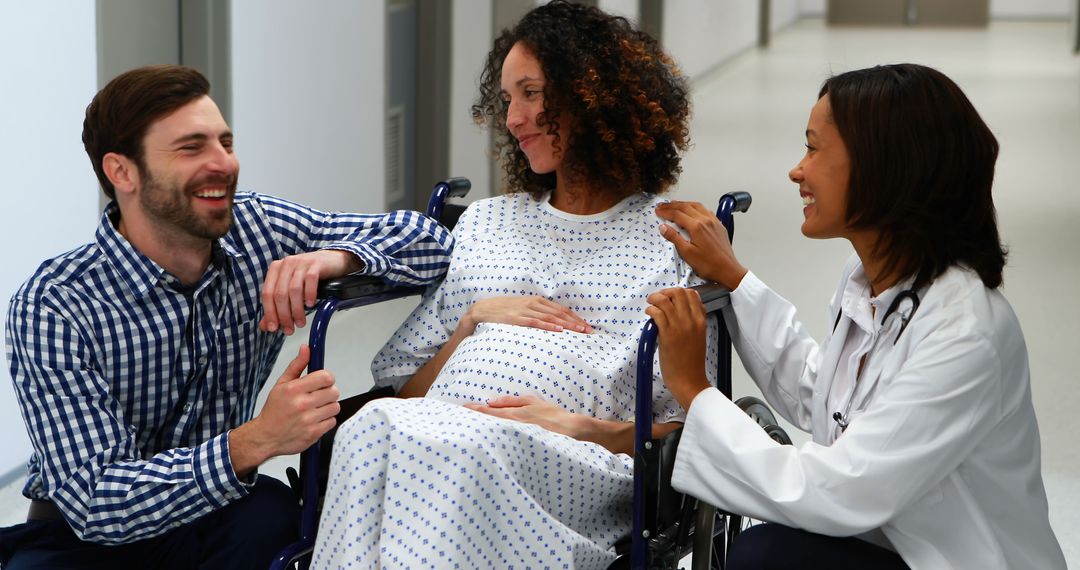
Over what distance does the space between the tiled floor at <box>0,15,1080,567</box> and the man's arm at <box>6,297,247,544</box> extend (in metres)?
1.31

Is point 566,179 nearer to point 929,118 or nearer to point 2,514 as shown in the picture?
point 929,118

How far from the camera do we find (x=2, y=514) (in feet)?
9.77

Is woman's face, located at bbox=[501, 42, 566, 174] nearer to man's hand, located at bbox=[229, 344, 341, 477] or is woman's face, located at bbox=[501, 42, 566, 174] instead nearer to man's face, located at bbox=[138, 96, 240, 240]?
man's face, located at bbox=[138, 96, 240, 240]

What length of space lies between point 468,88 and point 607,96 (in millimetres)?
3758

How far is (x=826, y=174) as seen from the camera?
182 cm

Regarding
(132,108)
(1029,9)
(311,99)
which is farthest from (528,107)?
(1029,9)

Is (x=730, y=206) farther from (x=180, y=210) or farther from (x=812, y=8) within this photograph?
(x=812, y=8)

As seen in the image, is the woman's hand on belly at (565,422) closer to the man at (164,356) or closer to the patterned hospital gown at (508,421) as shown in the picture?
the patterned hospital gown at (508,421)

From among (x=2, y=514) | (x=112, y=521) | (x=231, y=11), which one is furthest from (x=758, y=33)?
(x=112, y=521)

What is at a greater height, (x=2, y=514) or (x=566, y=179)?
(x=566, y=179)

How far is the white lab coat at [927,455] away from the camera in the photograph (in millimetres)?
1642

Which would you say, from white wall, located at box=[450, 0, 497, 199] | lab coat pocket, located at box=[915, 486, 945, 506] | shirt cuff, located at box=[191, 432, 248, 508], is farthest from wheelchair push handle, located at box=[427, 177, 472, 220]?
white wall, located at box=[450, 0, 497, 199]

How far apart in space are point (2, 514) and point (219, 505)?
141 cm

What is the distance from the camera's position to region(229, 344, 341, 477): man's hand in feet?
5.87
